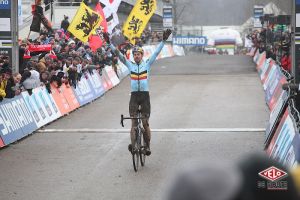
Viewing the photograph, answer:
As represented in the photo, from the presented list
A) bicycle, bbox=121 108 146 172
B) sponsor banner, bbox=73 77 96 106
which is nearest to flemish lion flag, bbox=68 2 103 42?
sponsor banner, bbox=73 77 96 106

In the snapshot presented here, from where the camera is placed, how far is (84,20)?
66.3ft

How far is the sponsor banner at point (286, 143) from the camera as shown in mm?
7570

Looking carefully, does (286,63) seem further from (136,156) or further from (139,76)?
(136,156)

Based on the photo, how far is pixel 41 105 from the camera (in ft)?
52.2

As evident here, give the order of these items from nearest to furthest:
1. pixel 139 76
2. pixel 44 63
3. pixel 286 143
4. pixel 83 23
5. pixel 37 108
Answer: pixel 286 143
pixel 139 76
pixel 37 108
pixel 44 63
pixel 83 23

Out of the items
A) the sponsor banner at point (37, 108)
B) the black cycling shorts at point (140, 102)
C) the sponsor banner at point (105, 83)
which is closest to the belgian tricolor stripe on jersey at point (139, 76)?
the black cycling shorts at point (140, 102)

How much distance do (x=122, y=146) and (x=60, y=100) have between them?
18.0 feet

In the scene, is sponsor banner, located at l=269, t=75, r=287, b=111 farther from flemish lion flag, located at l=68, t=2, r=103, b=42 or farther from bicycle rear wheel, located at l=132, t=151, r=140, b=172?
bicycle rear wheel, located at l=132, t=151, r=140, b=172

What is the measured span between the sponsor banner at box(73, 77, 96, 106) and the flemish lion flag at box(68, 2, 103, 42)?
59.5 inches

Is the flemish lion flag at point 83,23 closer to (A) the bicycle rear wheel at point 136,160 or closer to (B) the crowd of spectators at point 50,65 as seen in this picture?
(B) the crowd of spectators at point 50,65

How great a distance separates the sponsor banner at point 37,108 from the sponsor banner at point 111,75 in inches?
365

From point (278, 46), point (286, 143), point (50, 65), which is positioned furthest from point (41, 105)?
point (278, 46)

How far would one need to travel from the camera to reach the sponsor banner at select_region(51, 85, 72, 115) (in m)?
17.3

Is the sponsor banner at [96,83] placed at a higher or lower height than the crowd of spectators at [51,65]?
lower
